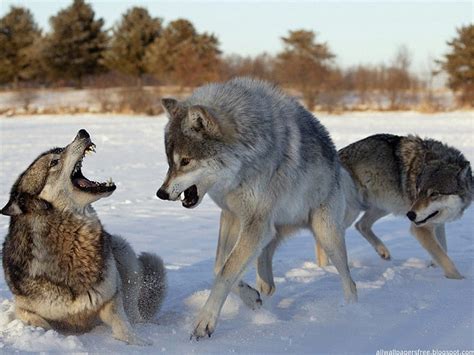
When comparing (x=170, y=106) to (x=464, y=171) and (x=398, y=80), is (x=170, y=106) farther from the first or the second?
(x=398, y=80)

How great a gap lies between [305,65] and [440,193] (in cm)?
3551

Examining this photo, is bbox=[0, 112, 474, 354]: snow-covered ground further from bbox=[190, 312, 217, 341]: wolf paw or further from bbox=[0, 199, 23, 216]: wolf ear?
bbox=[0, 199, 23, 216]: wolf ear

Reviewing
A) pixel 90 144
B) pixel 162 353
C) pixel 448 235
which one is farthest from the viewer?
pixel 448 235

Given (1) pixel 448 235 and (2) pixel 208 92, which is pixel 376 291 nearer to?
(2) pixel 208 92

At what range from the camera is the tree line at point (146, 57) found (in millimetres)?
43594

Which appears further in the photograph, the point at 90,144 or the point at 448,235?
the point at 448,235

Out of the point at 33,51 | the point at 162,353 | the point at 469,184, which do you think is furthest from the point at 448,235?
the point at 33,51

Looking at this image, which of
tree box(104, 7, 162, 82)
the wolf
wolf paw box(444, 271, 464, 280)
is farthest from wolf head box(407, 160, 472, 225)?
tree box(104, 7, 162, 82)

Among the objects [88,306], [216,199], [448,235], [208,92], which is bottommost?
[448,235]

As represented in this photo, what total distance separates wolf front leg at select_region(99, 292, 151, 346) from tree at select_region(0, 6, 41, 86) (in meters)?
51.7

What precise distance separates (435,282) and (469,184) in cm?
133

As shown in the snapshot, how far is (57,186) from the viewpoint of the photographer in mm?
4043

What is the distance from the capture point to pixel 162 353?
3791 millimetres

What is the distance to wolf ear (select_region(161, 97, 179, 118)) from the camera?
4.60m
